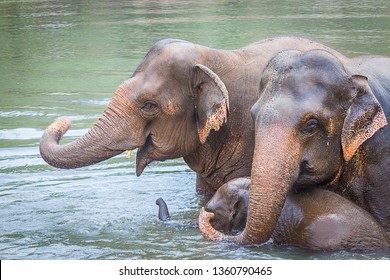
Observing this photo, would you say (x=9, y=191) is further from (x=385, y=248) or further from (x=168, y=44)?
(x=385, y=248)

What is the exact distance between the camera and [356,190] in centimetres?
768

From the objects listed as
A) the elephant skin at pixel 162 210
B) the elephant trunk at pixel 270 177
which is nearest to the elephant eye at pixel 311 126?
the elephant trunk at pixel 270 177

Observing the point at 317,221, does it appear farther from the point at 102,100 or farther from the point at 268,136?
the point at 102,100

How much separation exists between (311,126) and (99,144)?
6.14 ft

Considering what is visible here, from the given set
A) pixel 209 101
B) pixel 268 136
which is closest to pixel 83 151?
pixel 209 101

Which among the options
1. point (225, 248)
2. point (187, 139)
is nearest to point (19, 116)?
point (187, 139)

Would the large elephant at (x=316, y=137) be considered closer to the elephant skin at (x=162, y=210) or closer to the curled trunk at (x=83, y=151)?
the elephant skin at (x=162, y=210)

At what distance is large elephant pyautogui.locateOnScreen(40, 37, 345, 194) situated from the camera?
8234 millimetres

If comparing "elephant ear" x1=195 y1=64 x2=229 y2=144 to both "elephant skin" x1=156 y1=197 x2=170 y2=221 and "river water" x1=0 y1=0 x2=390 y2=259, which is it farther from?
"river water" x1=0 y1=0 x2=390 y2=259

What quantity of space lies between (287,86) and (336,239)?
0.99 meters

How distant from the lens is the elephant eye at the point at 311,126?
23.1 ft

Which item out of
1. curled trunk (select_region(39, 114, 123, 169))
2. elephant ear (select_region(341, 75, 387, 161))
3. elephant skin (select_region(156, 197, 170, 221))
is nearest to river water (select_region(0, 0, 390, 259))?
elephant skin (select_region(156, 197, 170, 221))

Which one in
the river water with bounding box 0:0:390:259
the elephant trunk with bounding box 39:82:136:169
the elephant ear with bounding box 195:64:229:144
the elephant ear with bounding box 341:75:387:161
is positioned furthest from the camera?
the elephant trunk with bounding box 39:82:136:169

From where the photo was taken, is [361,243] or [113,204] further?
[113,204]
